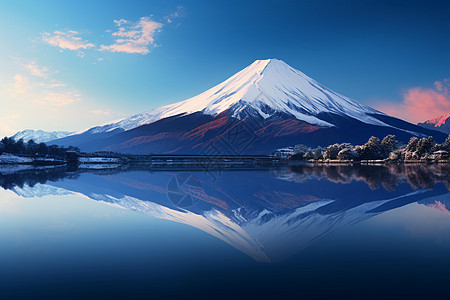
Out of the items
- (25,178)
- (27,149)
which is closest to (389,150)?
(25,178)

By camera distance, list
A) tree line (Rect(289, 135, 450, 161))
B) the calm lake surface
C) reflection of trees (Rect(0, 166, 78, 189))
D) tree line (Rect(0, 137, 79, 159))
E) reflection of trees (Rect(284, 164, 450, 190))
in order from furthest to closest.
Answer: tree line (Rect(0, 137, 79, 159)), tree line (Rect(289, 135, 450, 161)), reflection of trees (Rect(0, 166, 78, 189)), reflection of trees (Rect(284, 164, 450, 190)), the calm lake surface

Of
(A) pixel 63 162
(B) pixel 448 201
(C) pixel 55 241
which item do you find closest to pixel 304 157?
(A) pixel 63 162

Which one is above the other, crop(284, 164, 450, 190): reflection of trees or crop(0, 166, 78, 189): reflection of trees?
crop(0, 166, 78, 189): reflection of trees

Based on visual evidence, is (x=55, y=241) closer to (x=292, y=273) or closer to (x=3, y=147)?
(x=292, y=273)

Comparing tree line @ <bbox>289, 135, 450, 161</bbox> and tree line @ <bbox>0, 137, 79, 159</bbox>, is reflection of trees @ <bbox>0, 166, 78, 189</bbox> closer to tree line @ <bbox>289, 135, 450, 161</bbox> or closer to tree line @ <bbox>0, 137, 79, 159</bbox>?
tree line @ <bbox>0, 137, 79, 159</bbox>

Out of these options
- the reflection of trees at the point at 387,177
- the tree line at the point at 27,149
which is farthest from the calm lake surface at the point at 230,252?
the tree line at the point at 27,149

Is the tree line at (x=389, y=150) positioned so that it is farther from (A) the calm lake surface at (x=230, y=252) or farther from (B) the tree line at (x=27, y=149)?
(B) the tree line at (x=27, y=149)

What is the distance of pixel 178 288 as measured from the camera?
5027mm

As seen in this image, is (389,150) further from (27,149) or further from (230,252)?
(27,149)

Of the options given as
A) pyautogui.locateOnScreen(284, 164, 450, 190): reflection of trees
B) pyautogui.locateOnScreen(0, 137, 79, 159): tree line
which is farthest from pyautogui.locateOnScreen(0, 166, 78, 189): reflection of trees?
pyautogui.locateOnScreen(0, 137, 79, 159): tree line

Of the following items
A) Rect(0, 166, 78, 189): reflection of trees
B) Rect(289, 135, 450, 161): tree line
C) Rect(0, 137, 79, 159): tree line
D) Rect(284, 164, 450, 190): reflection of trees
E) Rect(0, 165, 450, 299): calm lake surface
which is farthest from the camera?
Rect(0, 137, 79, 159): tree line

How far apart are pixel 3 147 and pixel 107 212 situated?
106 meters

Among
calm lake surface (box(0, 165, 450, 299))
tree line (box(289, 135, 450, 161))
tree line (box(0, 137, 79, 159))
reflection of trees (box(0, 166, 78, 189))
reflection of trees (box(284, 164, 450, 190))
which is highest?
tree line (box(0, 137, 79, 159))

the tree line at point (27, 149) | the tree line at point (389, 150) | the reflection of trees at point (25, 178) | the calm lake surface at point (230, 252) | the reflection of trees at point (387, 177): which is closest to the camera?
the calm lake surface at point (230, 252)
